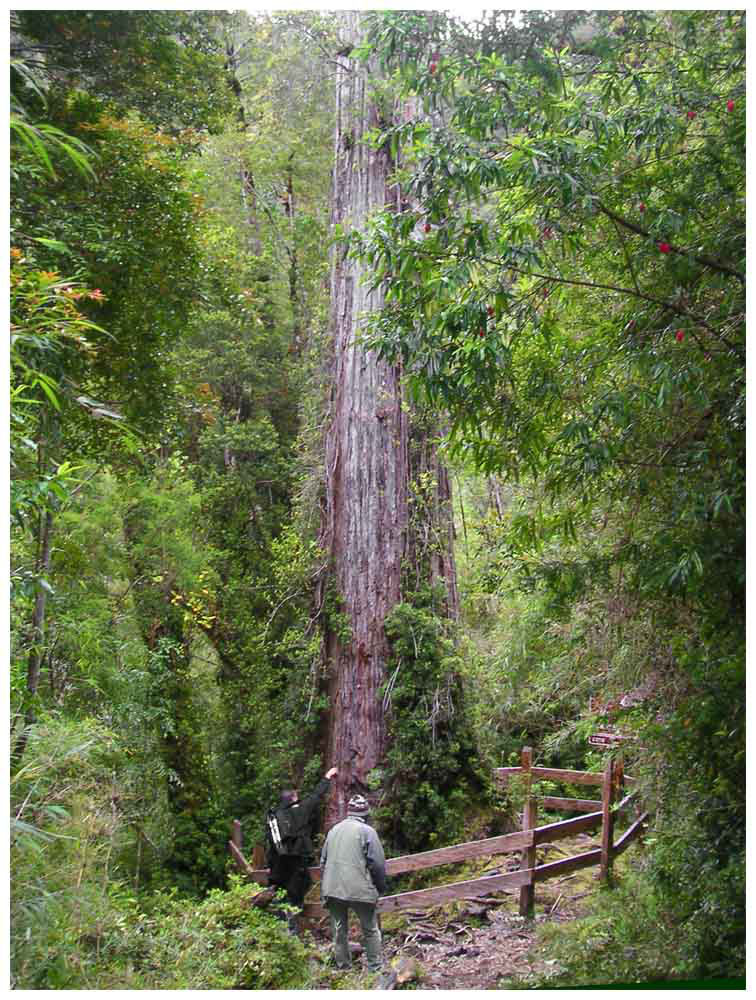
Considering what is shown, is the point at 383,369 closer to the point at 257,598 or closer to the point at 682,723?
the point at 257,598

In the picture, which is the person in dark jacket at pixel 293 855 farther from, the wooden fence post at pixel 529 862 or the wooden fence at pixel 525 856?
the wooden fence post at pixel 529 862

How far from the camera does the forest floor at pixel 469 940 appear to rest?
18.1 ft

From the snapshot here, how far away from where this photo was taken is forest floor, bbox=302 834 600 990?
5.50 meters

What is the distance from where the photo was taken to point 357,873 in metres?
5.50

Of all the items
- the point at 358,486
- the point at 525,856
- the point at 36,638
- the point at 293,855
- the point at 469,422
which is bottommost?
the point at 293,855

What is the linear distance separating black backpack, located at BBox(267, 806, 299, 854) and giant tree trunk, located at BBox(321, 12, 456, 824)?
0.53 m

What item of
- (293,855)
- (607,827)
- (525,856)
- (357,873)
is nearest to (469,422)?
(357,873)

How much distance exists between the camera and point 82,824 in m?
4.93

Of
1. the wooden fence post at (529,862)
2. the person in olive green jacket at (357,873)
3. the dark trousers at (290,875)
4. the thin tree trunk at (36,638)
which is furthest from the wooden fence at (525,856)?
the thin tree trunk at (36,638)

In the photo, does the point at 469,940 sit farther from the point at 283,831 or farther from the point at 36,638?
the point at 36,638

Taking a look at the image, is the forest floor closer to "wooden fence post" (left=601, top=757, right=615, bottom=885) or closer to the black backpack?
"wooden fence post" (left=601, top=757, right=615, bottom=885)

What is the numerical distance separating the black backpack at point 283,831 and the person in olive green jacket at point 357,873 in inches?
57.9

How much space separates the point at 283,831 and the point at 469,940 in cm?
164

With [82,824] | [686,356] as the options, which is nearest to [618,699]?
[686,356]
